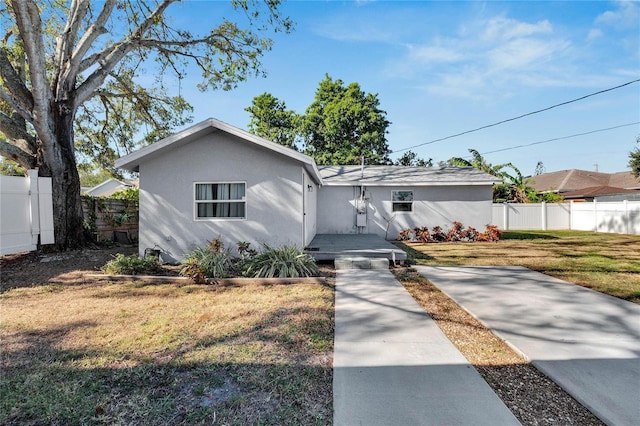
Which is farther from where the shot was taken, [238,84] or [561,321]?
[238,84]

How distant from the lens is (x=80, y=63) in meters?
10.1

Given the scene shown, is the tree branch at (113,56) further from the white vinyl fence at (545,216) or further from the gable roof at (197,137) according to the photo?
the white vinyl fence at (545,216)

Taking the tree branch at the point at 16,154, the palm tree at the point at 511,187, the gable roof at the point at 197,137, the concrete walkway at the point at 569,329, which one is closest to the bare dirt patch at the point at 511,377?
the concrete walkway at the point at 569,329

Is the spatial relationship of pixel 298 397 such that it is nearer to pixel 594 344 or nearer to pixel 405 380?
pixel 405 380

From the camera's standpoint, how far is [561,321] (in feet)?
14.1

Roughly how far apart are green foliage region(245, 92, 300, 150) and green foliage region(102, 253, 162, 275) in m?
22.2

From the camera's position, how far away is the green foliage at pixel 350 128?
2547 cm

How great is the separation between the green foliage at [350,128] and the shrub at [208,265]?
19.0 meters

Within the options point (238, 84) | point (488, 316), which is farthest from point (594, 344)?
point (238, 84)

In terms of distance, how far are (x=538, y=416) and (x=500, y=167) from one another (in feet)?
72.7

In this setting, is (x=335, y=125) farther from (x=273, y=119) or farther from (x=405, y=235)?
(x=405, y=235)

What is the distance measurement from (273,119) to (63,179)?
21.4m

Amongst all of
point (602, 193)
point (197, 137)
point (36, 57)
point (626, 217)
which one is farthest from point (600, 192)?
point (36, 57)

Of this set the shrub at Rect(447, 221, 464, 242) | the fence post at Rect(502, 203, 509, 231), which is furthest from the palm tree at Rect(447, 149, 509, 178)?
the shrub at Rect(447, 221, 464, 242)
